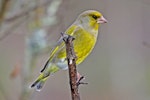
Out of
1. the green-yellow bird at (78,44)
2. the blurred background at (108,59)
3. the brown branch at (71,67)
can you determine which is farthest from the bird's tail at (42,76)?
the blurred background at (108,59)

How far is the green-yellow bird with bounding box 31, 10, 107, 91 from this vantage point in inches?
145

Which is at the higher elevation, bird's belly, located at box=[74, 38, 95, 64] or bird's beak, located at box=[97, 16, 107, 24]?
bird's beak, located at box=[97, 16, 107, 24]

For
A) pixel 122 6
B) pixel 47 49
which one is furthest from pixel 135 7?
pixel 47 49

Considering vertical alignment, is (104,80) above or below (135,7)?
below

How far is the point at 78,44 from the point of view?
377 cm

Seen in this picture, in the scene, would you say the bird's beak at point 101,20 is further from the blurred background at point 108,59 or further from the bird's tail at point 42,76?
the blurred background at point 108,59

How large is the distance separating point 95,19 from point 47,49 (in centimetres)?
76

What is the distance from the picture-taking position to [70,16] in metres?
7.34

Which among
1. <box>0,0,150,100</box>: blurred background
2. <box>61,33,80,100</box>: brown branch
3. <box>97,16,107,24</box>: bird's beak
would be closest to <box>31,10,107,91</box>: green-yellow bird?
<box>97,16,107,24</box>: bird's beak

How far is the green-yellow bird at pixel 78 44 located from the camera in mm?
3686

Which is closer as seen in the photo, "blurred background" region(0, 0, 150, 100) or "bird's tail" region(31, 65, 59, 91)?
"bird's tail" region(31, 65, 59, 91)

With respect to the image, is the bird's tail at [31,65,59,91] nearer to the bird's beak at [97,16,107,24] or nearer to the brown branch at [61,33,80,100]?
the bird's beak at [97,16,107,24]

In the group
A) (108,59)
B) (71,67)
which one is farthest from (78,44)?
(108,59)

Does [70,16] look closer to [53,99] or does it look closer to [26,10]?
[53,99]
